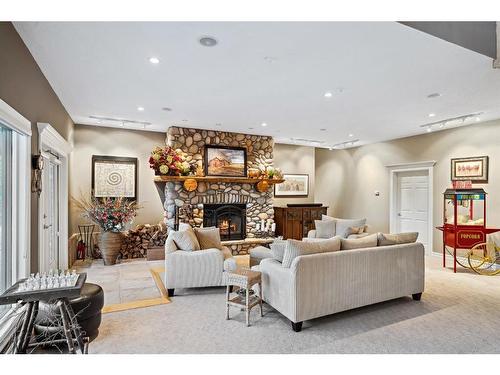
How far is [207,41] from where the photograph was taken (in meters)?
2.51

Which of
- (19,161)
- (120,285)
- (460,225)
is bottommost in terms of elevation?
Result: (120,285)

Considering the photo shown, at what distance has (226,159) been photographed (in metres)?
6.26

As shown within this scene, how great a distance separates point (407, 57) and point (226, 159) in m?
4.09

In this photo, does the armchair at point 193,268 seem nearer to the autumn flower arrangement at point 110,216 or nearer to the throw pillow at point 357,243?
the throw pillow at point 357,243

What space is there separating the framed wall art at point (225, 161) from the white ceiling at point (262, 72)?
968mm

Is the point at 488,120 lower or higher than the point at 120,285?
higher

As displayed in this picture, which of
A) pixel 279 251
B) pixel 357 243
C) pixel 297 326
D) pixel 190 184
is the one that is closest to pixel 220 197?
pixel 190 184

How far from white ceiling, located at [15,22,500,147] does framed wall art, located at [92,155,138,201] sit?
3.23 ft

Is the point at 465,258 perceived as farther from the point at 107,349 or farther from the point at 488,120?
the point at 107,349

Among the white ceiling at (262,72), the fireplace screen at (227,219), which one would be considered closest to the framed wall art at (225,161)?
the fireplace screen at (227,219)

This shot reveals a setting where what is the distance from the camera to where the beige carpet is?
245cm
